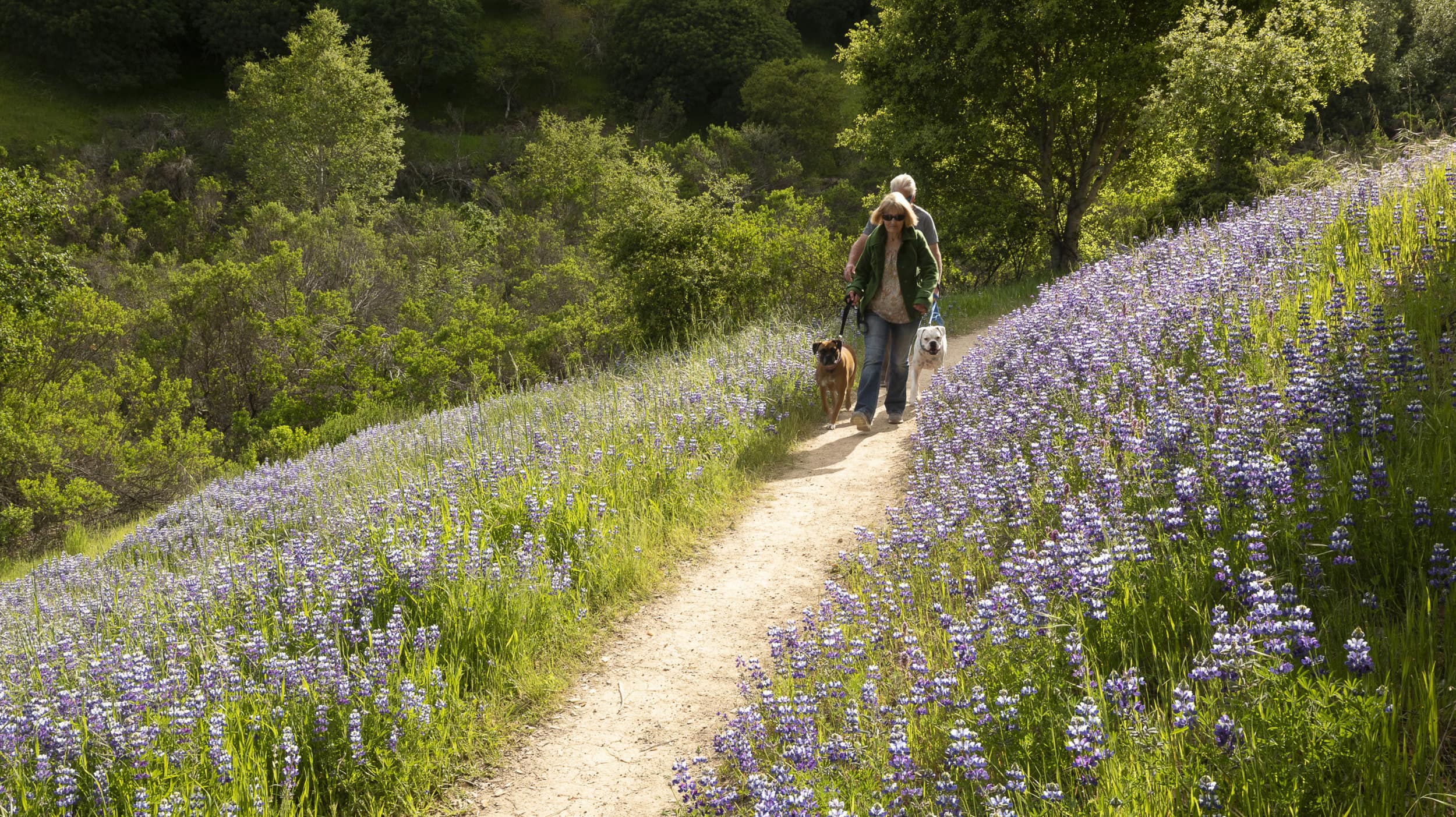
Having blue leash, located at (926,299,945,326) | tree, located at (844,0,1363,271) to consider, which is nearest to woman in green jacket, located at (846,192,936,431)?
blue leash, located at (926,299,945,326)

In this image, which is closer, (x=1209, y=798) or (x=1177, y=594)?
(x=1209, y=798)

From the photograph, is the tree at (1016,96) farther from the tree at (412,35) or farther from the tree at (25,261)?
the tree at (412,35)

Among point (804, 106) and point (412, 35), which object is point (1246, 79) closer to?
point (804, 106)

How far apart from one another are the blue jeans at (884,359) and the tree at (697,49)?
54136 mm

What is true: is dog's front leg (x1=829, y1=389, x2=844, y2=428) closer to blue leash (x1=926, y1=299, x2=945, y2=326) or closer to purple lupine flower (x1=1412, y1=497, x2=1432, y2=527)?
blue leash (x1=926, y1=299, x2=945, y2=326)

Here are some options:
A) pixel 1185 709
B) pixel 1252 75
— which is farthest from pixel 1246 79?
pixel 1185 709

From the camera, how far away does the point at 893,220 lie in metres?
8.06

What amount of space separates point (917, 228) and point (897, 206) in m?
0.32

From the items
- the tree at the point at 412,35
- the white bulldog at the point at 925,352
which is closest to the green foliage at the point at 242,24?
the tree at the point at 412,35

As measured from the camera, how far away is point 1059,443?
17.2ft

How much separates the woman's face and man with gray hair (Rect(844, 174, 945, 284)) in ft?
0.54

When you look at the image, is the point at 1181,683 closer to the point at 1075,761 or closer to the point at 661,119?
the point at 1075,761

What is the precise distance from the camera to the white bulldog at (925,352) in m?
8.62

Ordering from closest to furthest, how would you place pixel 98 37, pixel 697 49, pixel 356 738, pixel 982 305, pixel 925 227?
1. pixel 356 738
2. pixel 925 227
3. pixel 982 305
4. pixel 98 37
5. pixel 697 49
